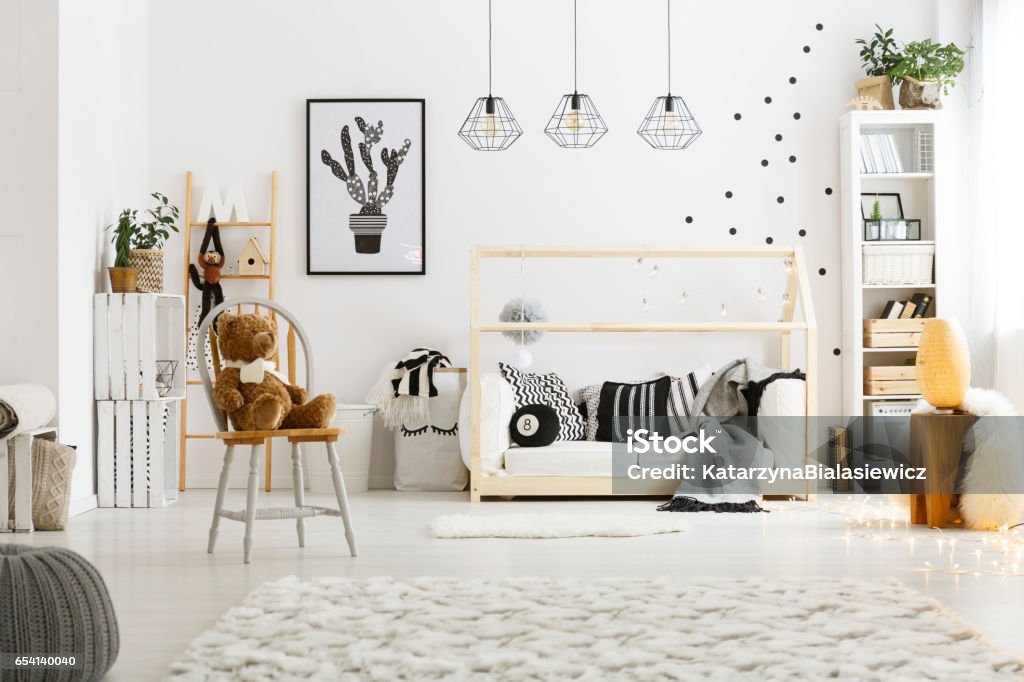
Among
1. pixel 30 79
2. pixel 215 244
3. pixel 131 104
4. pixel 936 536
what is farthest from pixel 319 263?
pixel 936 536

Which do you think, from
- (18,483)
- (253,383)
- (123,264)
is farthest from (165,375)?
(253,383)

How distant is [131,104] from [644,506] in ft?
10.9

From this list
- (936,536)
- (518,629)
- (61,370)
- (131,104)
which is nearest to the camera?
(518,629)

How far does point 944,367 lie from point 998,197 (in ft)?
4.87

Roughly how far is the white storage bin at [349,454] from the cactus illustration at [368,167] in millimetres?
1109

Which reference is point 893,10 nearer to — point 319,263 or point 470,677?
point 319,263

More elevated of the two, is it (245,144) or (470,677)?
(245,144)

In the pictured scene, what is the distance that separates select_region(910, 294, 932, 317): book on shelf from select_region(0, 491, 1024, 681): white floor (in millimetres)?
1353

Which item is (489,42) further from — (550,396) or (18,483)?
(18,483)

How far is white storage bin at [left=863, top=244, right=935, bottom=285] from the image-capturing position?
527 centimetres

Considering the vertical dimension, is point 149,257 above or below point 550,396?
above

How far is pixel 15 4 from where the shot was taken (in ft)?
14.4

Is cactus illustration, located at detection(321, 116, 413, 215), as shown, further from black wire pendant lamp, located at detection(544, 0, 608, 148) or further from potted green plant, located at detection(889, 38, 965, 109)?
potted green plant, located at detection(889, 38, 965, 109)

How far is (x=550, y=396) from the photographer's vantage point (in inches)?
205
